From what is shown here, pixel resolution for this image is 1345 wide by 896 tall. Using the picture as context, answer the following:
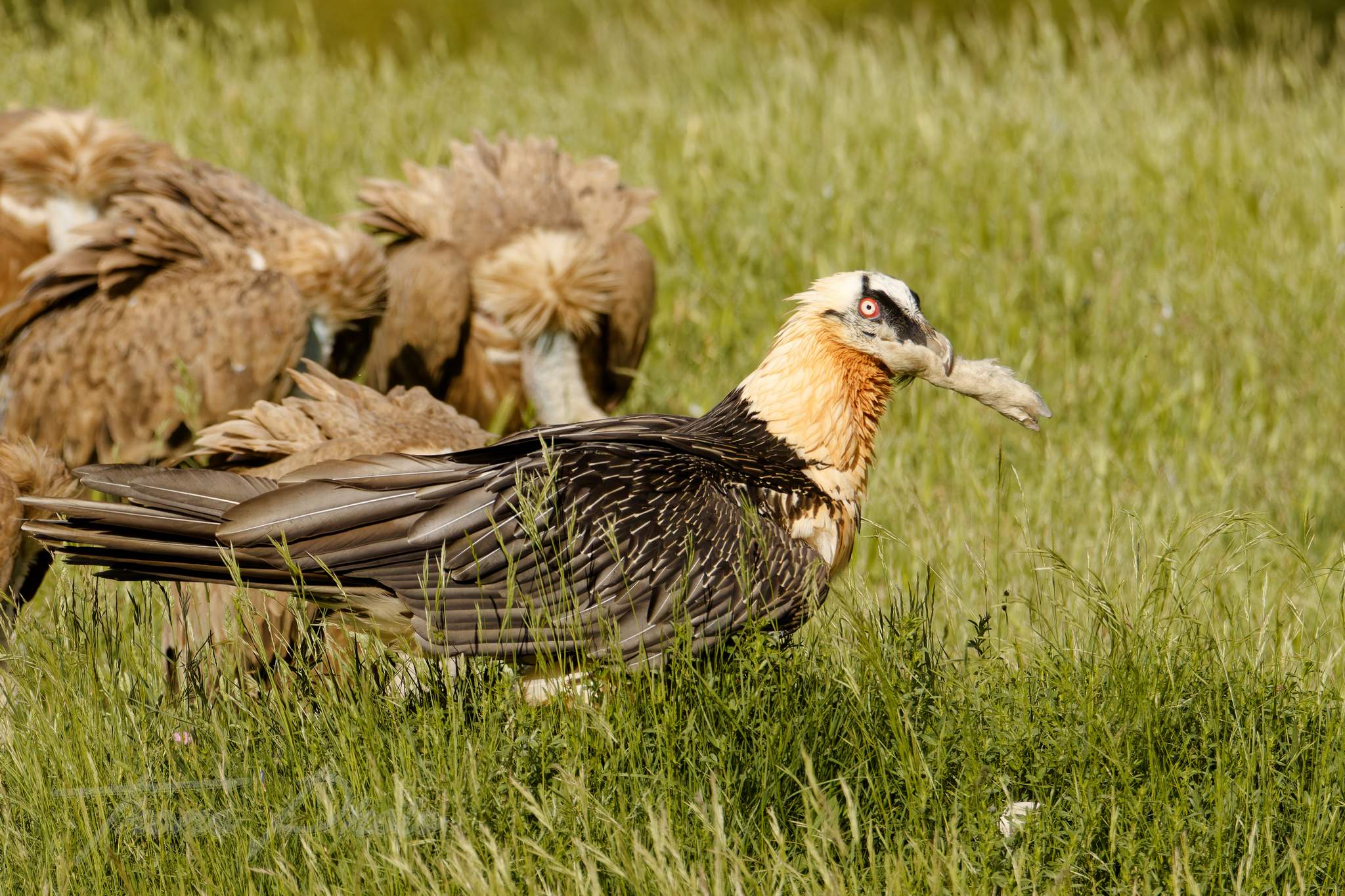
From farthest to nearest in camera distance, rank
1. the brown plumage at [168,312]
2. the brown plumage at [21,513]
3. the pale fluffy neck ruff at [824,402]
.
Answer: the brown plumage at [168,312], the brown plumage at [21,513], the pale fluffy neck ruff at [824,402]

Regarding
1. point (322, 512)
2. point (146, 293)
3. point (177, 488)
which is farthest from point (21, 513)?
point (146, 293)

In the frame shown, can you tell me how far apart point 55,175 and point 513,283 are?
2044 mm

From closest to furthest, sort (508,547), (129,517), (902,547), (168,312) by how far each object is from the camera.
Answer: (129,517) < (508,547) < (902,547) < (168,312)

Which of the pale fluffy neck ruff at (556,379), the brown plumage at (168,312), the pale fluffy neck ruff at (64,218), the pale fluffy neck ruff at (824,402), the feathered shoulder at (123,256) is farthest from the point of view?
the pale fluffy neck ruff at (556,379)

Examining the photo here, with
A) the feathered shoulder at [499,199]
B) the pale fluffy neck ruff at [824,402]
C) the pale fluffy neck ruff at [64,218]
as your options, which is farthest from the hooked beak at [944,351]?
the pale fluffy neck ruff at [64,218]

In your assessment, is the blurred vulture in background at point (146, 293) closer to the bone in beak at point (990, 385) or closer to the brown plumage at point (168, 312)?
the brown plumage at point (168, 312)

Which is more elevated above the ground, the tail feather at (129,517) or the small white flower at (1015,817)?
the tail feather at (129,517)

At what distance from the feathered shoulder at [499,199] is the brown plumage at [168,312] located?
0.59 meters

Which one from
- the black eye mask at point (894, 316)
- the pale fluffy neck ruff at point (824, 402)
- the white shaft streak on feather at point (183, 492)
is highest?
the black eye mask at point (894, 316)

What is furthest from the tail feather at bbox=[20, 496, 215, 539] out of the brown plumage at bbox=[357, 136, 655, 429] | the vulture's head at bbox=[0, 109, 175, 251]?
the vulture's head at bbox=[0, 109, 175, 251]

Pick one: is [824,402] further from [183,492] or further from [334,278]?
[334,278]

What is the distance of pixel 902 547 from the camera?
5.34 m

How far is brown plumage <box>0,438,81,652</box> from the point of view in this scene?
418 centimetres

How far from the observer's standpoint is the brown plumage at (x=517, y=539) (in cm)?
356
